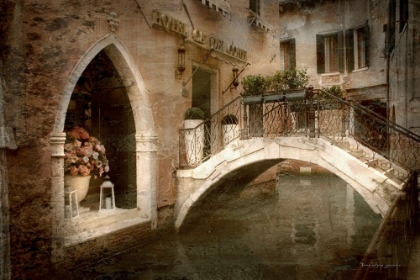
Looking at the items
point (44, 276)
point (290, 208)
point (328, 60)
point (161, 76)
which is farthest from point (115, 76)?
point (328, 60)

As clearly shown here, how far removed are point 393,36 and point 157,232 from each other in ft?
24.2

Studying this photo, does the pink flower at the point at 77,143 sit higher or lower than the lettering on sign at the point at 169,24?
lower

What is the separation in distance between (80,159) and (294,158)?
10.9ft

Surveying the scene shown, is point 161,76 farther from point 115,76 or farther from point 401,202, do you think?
point 401,202

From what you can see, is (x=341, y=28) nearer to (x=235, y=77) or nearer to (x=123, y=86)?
(x=235, y=77)

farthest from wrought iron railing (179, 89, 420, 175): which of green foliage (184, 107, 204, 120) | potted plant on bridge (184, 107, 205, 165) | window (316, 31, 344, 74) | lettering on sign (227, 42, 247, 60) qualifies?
window (316, 31, 344, 74)

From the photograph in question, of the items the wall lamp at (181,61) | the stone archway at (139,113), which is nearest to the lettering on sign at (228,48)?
the wall lamp at (181,61)

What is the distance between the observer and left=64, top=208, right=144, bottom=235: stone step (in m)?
4.96

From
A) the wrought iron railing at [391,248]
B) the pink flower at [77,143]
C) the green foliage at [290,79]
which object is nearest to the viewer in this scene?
the wrought iron railing at [391,248]

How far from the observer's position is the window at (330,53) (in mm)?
11586

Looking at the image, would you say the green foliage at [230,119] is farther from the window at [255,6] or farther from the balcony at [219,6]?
the window at [255,6]

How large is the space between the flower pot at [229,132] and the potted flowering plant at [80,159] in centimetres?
240

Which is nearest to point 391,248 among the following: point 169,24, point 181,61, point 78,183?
point 78,183

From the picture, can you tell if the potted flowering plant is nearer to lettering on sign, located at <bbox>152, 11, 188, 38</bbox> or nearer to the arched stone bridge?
the arched stone bridge
